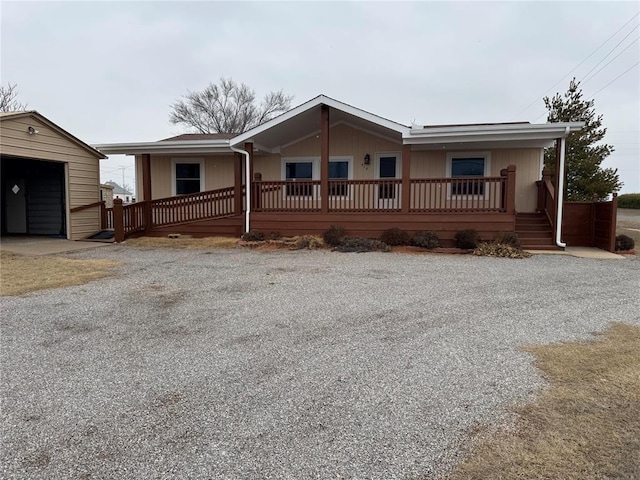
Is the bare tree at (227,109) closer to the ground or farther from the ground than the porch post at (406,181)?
farther from the ground

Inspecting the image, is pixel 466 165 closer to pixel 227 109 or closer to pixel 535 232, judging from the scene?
pixel 535 232

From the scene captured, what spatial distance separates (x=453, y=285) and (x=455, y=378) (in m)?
3.50

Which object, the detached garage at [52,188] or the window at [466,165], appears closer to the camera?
the detached garage at [52,188]

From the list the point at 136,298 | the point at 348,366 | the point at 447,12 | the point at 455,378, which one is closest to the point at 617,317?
the point at 455,378

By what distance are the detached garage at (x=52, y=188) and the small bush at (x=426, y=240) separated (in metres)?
10.8

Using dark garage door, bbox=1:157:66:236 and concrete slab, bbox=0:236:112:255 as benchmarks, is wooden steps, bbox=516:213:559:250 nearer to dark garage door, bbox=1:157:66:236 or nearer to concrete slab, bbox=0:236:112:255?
concrete slab, bbox=0:236:112:255

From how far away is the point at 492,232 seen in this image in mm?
10625

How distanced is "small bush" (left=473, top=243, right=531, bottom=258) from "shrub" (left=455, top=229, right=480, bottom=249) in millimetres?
210

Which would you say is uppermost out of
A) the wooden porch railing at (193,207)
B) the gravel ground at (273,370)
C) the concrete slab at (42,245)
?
the wooden porch railing at (193,207)

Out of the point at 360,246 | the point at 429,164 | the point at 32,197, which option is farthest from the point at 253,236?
the point at 32,197

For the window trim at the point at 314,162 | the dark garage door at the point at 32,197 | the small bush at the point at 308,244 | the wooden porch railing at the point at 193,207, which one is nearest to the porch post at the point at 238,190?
the wooden porch railing at the point at 193,207

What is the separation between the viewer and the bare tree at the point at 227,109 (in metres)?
35.1

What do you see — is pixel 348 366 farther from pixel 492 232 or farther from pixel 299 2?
pixel 299 2

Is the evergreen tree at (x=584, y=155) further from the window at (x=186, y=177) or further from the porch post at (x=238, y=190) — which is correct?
the window at (x=186, y=177)
